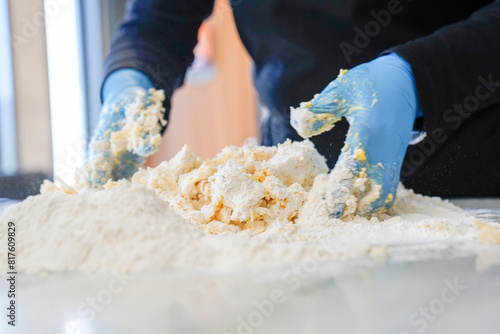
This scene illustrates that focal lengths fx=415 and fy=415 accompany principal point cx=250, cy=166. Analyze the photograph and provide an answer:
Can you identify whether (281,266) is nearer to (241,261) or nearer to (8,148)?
(241,261)

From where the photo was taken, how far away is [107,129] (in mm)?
820

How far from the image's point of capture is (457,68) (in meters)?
0.67

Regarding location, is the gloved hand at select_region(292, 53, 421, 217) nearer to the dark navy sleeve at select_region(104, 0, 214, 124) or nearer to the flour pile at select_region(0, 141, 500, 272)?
the flour pile at select_region(0, 141, 500, 272)

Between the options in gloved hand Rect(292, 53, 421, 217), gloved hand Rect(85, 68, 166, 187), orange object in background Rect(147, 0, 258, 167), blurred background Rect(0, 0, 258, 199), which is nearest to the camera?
gloved hand Rect(292, 53, 421, 217)

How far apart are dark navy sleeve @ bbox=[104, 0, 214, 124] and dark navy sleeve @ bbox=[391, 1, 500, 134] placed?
519 millimetres

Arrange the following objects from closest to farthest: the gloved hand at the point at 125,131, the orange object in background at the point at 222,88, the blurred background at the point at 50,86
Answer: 1. the gloved hand at the point at 125,131
2. the blurred background at the point at 50,86
3. the orange object in background at the point at 222,88

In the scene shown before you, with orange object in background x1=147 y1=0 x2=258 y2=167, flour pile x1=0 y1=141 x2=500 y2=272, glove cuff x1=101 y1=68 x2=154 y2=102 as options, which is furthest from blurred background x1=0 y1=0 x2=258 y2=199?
orange object in background x1=147 y1=0 x2=258 y2=167

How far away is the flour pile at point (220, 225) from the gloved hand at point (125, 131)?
15 cm

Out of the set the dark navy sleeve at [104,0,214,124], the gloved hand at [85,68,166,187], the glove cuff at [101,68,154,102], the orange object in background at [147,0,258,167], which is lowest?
the orange object in background at [147,0,258,167]

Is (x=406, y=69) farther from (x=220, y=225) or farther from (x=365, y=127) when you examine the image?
(x=220, y=225)

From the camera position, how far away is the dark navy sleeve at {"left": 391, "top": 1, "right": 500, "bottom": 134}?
2.05ft

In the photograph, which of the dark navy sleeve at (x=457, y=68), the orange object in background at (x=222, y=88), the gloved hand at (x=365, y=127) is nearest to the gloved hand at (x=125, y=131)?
the gloved hand at (x=365, y=127)

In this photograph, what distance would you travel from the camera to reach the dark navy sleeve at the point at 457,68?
2.05 feet

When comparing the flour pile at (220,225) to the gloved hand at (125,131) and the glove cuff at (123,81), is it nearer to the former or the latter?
the gloved hand at (125,131)
